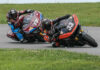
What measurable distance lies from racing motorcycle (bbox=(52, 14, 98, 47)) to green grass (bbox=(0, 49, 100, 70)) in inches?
63.1

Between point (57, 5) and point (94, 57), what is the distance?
1770 centimetres

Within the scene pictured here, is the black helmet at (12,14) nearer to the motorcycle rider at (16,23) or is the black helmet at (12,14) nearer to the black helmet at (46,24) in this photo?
the motorcycle rider at (16,23)

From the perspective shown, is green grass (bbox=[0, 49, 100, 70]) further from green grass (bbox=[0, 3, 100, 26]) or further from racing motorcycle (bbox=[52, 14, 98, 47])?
green grass (bbox=[0, 3, 100, 26])

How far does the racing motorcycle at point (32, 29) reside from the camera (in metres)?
14.6

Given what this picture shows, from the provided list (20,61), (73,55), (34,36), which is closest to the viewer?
(20,61)

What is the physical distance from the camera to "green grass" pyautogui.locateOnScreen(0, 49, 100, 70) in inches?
345

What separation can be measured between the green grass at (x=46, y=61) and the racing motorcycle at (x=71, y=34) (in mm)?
1604

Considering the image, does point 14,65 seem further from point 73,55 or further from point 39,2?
point 39,2

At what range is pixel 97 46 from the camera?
519 inches

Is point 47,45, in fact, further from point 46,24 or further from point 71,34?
point 71,34

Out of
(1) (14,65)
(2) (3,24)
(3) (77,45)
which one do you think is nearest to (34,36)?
(3) (77,45)

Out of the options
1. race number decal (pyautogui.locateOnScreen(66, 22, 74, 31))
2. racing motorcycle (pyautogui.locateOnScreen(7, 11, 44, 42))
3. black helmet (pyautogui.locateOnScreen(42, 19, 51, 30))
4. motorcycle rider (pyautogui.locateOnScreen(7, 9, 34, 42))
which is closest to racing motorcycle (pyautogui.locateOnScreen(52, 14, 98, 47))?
race number decal (pyautogui.locateOnScreen(66, 22, 74, 31))

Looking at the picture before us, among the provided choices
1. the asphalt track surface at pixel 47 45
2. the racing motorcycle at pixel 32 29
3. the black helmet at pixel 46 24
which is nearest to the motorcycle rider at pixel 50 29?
the black helmet at pixel 46 24

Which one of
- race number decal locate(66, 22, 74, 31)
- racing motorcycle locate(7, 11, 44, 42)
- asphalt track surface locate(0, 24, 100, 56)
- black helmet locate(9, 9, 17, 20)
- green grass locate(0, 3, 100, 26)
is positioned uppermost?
black helmet locate(9, 9, 17, 20)
